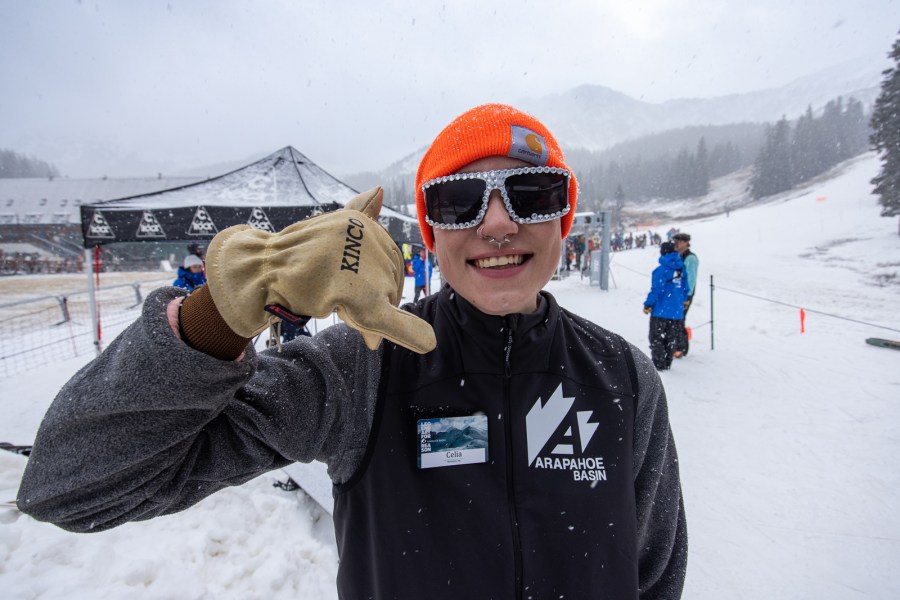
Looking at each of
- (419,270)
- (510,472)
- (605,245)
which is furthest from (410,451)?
(605,245)

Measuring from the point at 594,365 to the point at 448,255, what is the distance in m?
0.68

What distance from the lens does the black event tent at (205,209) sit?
19.0ft

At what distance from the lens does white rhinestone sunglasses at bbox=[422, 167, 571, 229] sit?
1.31m

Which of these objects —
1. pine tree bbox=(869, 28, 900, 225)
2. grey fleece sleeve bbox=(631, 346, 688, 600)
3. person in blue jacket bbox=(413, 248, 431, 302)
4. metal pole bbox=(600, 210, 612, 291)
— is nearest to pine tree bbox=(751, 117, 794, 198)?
pine tree bbox=(869, 28, 900, 225)

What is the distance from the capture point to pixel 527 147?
1.37 metres

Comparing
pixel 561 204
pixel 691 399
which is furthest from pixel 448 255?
pixel 691 399

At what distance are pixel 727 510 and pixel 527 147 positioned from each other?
12.6 feet

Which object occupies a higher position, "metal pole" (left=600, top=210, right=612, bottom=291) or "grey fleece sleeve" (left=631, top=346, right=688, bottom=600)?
"metal pole" (left=600, top=210, right=612, bottom=291)

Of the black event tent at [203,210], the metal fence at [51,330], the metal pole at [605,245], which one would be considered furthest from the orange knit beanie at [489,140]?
the metal pole at [605,245]

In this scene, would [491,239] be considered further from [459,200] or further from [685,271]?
[685,271]

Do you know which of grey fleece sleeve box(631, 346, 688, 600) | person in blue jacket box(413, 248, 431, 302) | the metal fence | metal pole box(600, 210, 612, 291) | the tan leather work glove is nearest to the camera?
the tan leather work glove

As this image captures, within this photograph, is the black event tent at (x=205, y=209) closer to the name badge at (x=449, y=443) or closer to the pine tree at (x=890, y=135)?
the name badge at (x=449, y=443)

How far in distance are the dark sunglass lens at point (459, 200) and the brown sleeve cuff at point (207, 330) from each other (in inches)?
28.8

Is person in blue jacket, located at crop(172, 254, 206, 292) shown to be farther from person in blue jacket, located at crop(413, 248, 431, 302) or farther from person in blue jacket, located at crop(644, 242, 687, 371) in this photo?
person in blue jacket, located at crop(413, 248, 431, 302)
